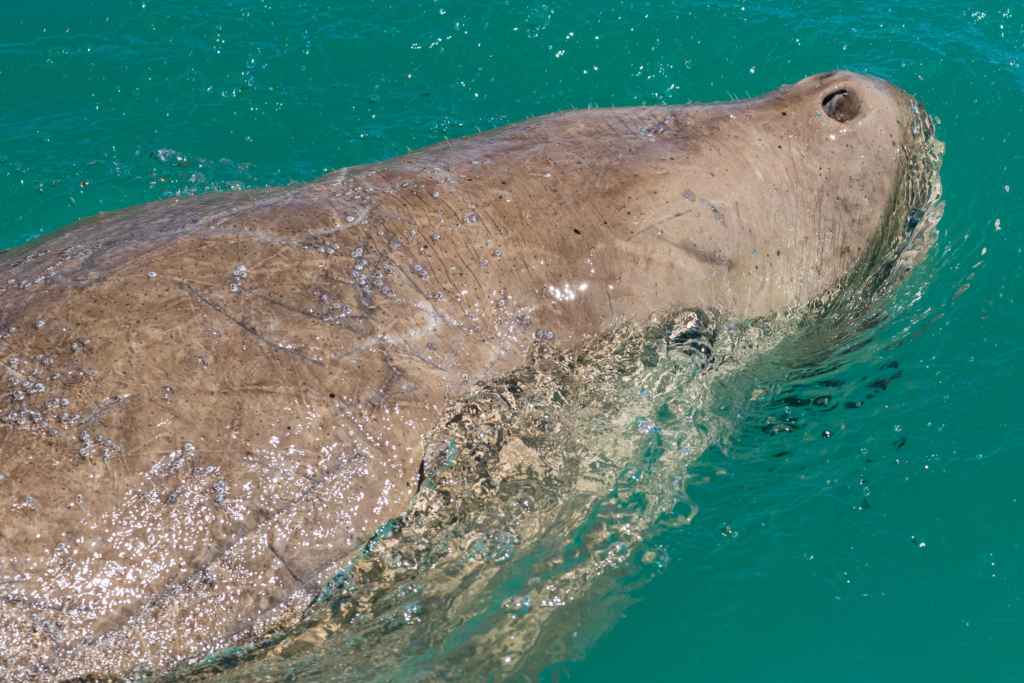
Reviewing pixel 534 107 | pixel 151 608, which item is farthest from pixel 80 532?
pixel 534 107

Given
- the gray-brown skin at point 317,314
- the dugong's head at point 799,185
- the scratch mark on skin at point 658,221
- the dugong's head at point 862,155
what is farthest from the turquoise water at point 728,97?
the scratch mark on skin at point 658,221

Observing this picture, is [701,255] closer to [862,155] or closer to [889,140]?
[862,155]

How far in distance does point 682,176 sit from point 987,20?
645 cm

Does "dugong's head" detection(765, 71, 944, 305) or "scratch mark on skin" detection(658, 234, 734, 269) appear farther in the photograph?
"dugong's head" detection(765, 71, 944, 305)

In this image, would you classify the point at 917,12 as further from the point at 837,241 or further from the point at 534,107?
the point at 837,241

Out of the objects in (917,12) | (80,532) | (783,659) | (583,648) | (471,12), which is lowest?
(783,659)

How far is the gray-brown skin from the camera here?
275 centimetres

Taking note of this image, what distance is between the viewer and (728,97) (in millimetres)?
7270

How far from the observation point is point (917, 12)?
323 inches

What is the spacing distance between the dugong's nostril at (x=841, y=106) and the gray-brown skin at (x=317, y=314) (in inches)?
0.8

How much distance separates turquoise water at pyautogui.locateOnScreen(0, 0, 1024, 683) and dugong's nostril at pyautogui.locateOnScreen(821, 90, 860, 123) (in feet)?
3.93

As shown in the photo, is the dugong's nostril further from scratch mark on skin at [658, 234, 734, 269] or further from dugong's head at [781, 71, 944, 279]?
scratch mark on skin at [658, 234, 734, 269]

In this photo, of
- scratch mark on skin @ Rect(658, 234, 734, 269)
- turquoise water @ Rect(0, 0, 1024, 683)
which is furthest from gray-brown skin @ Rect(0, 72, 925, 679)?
turquoise water @ Rect(0, 0, 1024, 683)

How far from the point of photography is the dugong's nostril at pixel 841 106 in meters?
3.99
